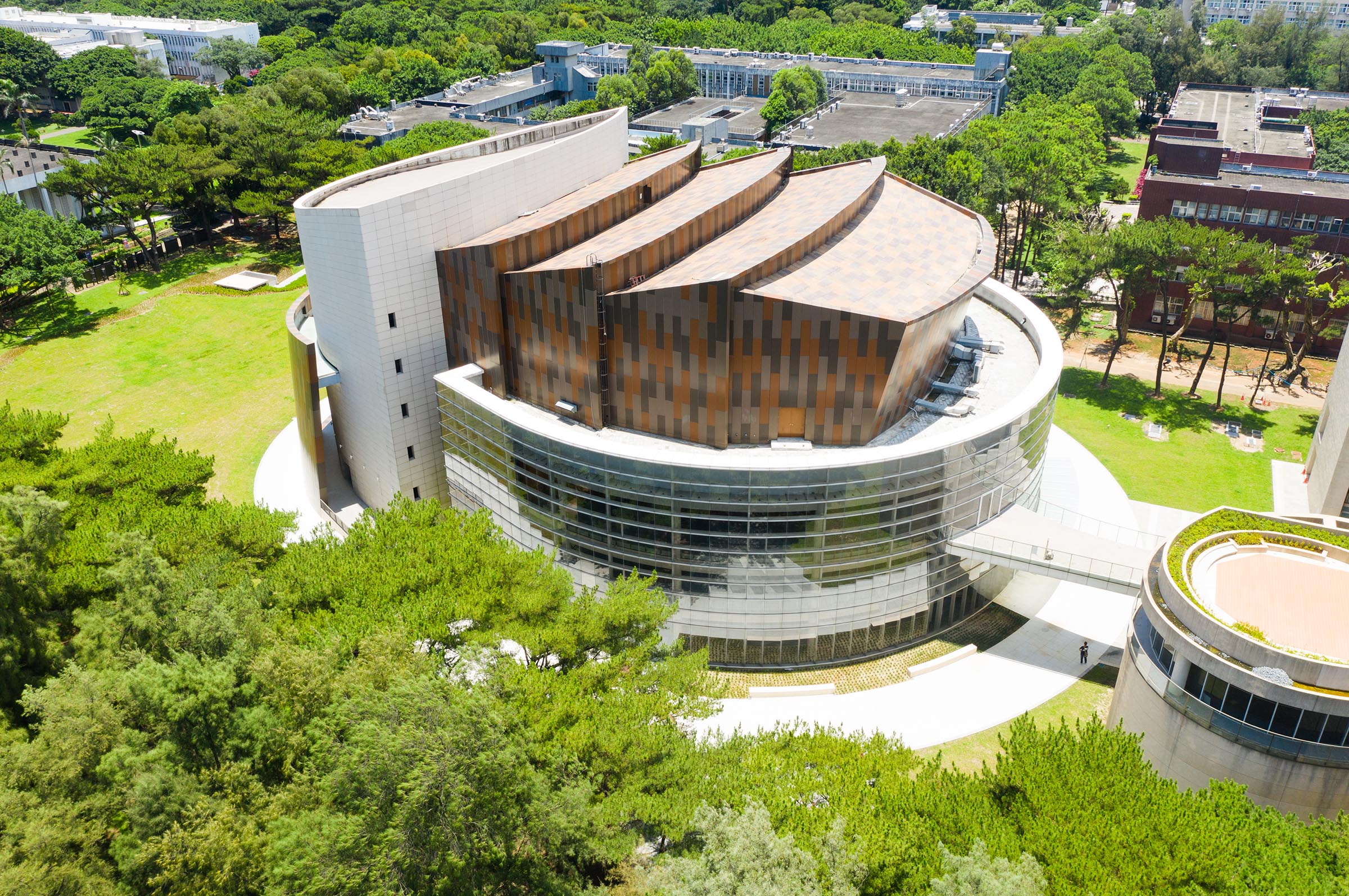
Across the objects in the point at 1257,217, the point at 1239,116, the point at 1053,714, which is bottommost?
the point at 1053,714

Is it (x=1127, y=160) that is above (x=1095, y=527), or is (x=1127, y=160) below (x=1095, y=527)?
above

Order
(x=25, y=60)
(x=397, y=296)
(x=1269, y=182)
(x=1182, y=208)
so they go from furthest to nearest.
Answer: (x=25, y=60) → (x=1182, y=208) → (x=1269, y=182) → (x=397, y=296)

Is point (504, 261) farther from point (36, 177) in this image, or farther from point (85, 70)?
point (85, 70)

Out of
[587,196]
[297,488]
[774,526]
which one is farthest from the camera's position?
[297,488]

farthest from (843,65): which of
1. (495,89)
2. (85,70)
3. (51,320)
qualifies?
(85,70)

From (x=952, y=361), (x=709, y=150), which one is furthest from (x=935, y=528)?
(x=709, y=150)

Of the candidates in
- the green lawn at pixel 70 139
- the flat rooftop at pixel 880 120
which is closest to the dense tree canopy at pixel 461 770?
the flat rooftop at pixel 880 120

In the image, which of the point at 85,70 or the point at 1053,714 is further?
the point at 85,70
